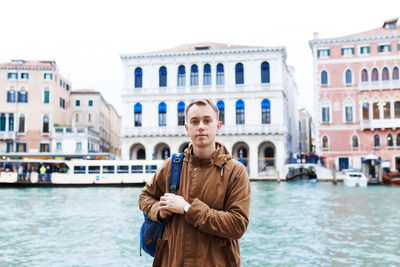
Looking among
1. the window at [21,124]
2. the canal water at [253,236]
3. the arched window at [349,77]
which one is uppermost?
the arched window at [349,77]

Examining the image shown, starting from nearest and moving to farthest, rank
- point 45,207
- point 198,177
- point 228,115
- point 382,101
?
point 198,177 < point 45,207 < point 382,101 < point 228,115

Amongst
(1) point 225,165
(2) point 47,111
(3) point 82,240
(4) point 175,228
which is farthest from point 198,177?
(2) point 47,111

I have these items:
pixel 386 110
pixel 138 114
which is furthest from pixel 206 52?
pixel 386 110

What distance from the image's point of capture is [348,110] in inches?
1248

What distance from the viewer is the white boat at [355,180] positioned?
2502 cm

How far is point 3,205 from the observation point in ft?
47.8

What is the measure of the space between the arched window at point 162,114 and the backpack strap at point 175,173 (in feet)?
106

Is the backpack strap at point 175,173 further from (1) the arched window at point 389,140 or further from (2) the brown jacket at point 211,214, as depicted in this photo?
(1) the arched window at point 389,140

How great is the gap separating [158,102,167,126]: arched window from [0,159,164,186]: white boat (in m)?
8.88

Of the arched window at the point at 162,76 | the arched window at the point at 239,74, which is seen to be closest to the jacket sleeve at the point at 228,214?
the arched window at the point at 239,74

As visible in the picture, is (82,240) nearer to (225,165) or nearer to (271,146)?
(225,165)

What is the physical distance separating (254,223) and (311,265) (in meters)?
3.94

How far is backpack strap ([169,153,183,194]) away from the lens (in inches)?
90.6

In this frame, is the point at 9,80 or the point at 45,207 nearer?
the point at 45,207
